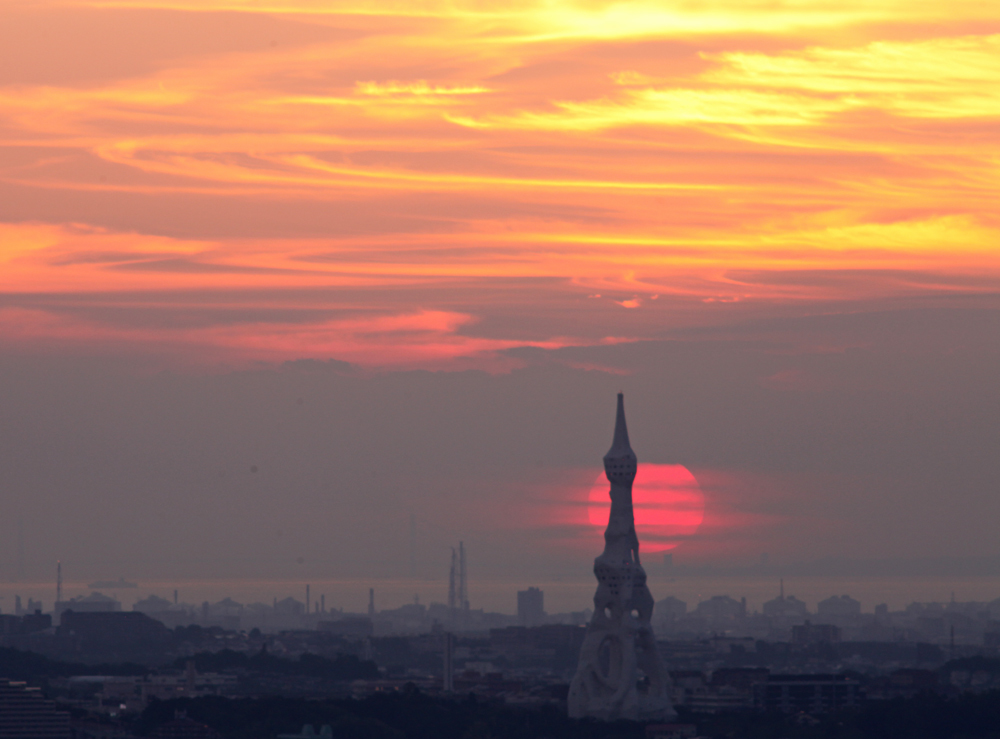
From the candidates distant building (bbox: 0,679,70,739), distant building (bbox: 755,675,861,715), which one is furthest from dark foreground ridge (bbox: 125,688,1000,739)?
distant building (bbox: 755,675,861,715)

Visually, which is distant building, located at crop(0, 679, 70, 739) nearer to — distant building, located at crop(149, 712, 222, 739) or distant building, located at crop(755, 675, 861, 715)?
distant building, located at crop(149, 712, 222, 739)

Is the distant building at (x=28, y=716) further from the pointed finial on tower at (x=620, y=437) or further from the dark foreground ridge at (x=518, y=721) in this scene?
the pointed finial on tower at (x=620, y=437)

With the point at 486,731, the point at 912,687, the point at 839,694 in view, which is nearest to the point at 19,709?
the point at 486,731

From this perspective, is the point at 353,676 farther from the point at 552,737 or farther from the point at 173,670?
the point at 552,737

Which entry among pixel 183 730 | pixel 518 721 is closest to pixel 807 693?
pixel 518 721

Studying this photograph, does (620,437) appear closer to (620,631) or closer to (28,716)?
(620,631)

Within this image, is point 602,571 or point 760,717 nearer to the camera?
point 602,571

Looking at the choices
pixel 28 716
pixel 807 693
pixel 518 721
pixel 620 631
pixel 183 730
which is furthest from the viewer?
pixel 807 693
